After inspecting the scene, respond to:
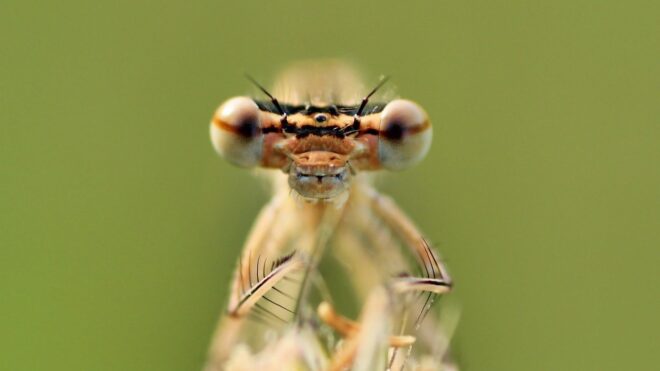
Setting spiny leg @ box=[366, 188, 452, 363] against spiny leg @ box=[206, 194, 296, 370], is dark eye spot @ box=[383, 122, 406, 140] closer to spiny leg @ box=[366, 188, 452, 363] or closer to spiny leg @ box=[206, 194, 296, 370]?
spiny leg @ box=[366, 188, 452, 363]

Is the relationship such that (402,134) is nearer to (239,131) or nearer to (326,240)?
(239,131)

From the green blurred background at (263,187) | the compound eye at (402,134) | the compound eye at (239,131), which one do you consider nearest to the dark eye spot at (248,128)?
the compound eye at (239,131)

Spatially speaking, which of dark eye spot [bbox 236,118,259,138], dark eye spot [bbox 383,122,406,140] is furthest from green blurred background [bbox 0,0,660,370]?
dark eye spot [bbox 236,118,259,138]

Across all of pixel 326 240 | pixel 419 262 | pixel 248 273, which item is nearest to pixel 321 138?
pixel 248 273

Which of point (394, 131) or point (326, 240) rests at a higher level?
point (394, 131)

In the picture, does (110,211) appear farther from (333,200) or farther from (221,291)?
(333,200)

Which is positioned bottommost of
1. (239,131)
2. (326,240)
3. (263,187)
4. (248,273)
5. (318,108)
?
(248,273)

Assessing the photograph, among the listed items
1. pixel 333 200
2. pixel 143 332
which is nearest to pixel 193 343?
pixel 143 332
